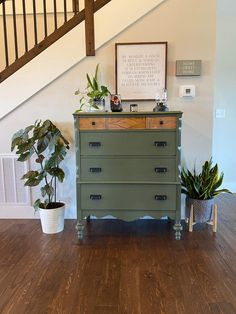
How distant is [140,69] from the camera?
2736 mm

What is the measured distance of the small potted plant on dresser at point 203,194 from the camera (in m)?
2.57

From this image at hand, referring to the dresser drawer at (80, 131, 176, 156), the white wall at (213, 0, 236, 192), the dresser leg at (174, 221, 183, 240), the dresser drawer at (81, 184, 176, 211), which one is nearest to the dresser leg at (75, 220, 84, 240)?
the dresser drawer at (81, 184, 176, 211)

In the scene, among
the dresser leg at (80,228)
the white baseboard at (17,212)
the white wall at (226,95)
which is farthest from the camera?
the white wall at (226,95)

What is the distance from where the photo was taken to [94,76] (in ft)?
9.04

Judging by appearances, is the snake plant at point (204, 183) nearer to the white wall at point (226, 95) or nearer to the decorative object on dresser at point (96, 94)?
the decorative object on dresser at point (96, 94)

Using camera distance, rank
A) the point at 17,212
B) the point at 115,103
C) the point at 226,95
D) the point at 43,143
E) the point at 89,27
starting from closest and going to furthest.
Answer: the point at 43,143 → the point at 115,103 → the point at 89,27 → the point at 17,212 → the point at 226,95

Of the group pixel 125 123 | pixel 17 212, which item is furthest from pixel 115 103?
pixel 17 212

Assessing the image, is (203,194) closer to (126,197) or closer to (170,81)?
(126,197)

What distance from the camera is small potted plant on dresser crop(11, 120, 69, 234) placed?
2463mm

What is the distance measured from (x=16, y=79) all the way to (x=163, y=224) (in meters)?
2.16

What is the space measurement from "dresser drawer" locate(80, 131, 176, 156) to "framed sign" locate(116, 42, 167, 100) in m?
0.59

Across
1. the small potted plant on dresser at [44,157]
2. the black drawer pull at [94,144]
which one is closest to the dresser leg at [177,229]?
the black drawer pull at [94,144]

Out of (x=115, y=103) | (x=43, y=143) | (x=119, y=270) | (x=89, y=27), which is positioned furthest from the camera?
(x=89, y=27)

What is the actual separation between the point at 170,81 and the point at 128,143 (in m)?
0.87
